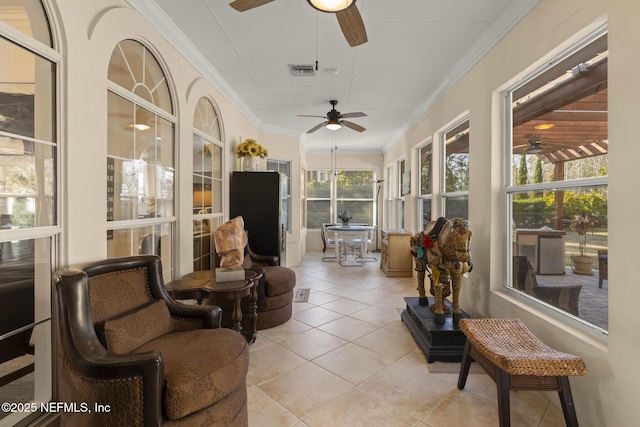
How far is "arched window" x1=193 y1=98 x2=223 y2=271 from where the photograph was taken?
3.47 m

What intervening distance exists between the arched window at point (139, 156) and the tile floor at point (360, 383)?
4.44 ft

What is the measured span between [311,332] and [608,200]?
2.55m

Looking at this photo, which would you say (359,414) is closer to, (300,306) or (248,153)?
(300,306)

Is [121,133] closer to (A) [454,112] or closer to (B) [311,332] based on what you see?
(B) [311,332]

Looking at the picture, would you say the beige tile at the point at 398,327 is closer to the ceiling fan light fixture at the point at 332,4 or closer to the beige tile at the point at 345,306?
the beige tile at the point at 345,306

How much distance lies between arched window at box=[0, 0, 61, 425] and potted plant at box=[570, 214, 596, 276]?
3078 mm

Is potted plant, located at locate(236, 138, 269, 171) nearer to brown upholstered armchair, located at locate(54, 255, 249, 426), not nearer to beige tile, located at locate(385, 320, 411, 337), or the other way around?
brown upholstered armchair, located at locate(54, 255, 249, 426)

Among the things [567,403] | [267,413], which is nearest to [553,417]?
[567,403]

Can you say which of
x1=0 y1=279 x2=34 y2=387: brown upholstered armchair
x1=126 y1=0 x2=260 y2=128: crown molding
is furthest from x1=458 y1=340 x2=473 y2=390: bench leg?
x1=126 y1=0 x2=260 y2=128: crown molding

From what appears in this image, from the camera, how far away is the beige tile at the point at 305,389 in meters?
2.03

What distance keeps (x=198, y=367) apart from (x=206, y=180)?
2.59 meters

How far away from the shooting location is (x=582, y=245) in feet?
6.43

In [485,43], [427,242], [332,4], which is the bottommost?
[427,242]

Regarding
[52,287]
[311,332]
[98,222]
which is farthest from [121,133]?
[311,332]
